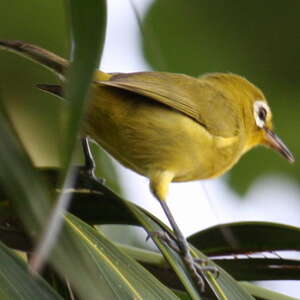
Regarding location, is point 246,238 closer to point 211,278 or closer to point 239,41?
point 211,278

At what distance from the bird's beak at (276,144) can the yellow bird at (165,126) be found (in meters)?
0.37

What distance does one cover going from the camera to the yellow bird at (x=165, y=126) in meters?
3.01

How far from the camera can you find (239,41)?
4418 millimetres

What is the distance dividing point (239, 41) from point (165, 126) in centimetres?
137

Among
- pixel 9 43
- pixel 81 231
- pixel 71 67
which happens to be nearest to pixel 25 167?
pixel 71 67

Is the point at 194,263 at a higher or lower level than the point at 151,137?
lower

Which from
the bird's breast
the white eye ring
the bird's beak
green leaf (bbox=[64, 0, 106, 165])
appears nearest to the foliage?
green leaf (bbox=[64, 0, 106, 165])

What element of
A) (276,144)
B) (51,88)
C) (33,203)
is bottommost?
(276,144)

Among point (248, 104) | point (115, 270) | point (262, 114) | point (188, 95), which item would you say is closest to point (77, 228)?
point (115, 270)

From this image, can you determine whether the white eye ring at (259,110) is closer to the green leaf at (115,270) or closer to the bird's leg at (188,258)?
the bird's leg at (188,258)

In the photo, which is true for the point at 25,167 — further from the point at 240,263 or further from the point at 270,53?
the point at 270,53

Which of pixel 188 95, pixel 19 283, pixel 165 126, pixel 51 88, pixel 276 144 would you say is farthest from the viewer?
pixel 276 144

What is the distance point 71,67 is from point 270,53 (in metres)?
3.80

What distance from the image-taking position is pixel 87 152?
3.16 meters
